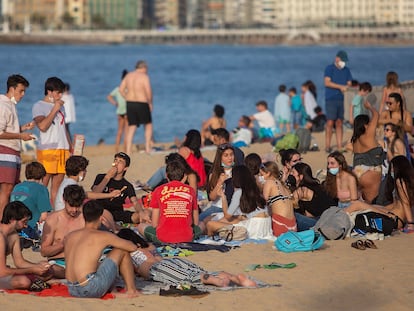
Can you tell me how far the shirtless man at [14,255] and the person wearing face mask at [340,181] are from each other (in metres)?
3.81

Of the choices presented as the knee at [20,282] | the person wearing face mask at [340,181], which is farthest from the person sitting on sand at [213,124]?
the knee at [20,282]

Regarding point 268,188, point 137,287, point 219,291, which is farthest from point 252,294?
point 268,188

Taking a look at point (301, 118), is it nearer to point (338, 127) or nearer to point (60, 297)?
point (338, 127)

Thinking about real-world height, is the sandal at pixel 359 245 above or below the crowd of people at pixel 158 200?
below

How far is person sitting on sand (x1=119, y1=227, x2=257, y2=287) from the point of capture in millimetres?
9195

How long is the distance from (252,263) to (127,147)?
8134 mm

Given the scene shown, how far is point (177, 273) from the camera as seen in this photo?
9.30m

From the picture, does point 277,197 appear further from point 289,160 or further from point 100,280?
point 100,280

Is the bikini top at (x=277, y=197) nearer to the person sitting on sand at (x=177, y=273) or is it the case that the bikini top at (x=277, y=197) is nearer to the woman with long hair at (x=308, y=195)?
the woman with long hair at (x=308, y=195)

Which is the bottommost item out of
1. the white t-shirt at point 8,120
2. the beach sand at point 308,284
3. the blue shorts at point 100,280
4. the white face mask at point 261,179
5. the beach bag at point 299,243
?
the beach sand at point 308,284

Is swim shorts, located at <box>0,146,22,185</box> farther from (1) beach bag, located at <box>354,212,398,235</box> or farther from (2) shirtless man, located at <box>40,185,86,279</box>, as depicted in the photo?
(1) beach bag, located at <box>354,212,398,235</box>

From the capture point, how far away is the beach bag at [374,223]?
36.8ft

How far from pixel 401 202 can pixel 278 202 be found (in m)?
1.31

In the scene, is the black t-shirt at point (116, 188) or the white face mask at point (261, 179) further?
the white face mask at point (261, 179)
